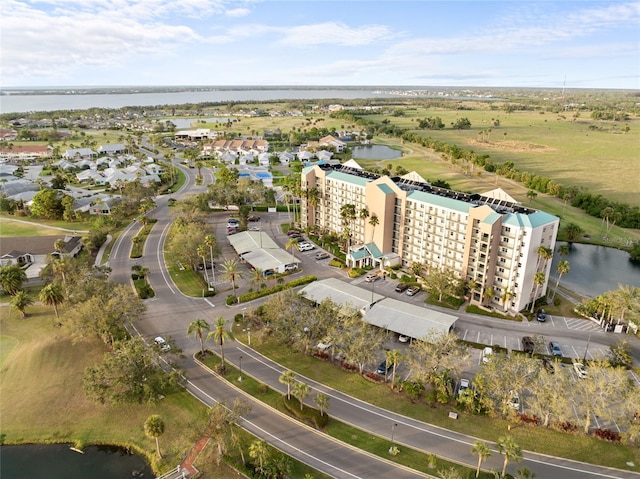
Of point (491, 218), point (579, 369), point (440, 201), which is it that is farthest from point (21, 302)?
point (579, 369)

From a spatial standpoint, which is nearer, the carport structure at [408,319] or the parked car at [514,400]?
the parked car at [514,400]

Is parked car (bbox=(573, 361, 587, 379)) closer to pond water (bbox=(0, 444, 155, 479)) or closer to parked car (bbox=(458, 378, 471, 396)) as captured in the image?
parked car (bbox=(458, 378, 471, 396))

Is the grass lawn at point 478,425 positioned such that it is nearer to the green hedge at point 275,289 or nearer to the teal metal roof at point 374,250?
the green hedge at point 275,289

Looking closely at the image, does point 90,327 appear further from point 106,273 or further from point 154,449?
point 106,273

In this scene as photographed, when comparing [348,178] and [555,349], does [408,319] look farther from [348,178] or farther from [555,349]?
[348,178]

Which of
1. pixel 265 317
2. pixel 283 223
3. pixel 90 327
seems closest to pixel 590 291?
pixel 265 317

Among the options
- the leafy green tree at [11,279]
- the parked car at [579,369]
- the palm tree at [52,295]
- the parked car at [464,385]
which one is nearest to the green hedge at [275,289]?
the palm tree at [52,295]

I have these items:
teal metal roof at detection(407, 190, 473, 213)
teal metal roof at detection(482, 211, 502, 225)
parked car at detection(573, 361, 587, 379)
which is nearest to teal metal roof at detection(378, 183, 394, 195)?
teal metal roof at detection(407, 190, 473, 213)
